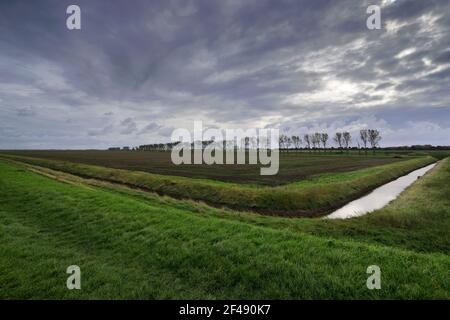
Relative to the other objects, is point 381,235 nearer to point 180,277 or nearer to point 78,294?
point 180,277

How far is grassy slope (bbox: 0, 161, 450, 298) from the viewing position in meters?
6.40

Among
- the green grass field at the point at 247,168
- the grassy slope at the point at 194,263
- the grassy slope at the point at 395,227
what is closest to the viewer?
the grassy slope at the point at 194,263

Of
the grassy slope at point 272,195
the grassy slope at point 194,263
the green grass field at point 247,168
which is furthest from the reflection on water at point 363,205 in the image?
the grassy slope at point 194,263

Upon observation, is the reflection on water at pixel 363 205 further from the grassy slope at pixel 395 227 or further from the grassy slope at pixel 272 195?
the grassy slope at pixel 395 227

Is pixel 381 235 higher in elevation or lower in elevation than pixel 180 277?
lower

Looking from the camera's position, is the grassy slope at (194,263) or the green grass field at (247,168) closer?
the grassy slope at (194,263)

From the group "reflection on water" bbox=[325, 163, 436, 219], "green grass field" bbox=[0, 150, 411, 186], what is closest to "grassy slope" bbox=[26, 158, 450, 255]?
"reflection on water" bbox=[325, 163, 436, 219]

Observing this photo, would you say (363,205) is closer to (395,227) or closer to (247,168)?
(395,227)

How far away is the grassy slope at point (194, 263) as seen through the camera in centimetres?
640

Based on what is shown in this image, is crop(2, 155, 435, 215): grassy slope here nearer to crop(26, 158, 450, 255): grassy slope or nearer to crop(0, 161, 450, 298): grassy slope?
crop(26, 158, 450, 255): grassy slope

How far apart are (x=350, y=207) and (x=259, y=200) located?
8.72 m
